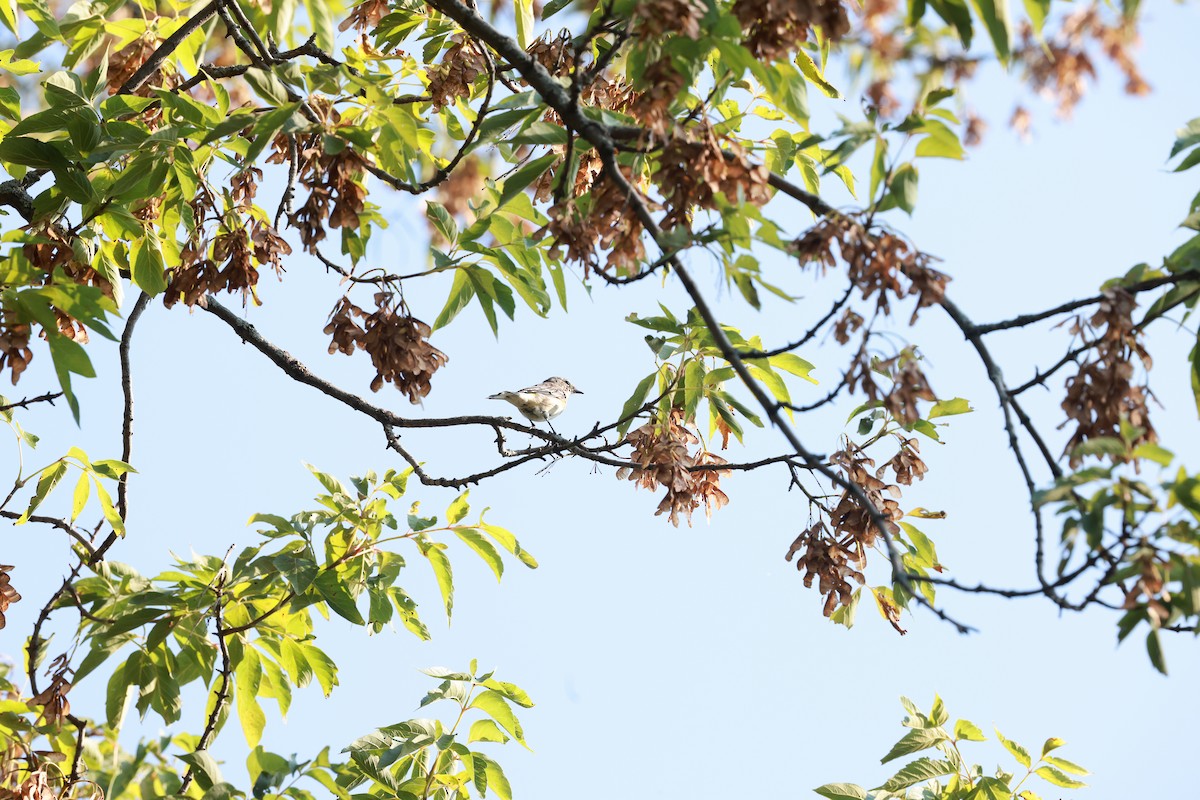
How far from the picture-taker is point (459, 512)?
3.86 meters

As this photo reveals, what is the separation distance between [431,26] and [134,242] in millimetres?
1468

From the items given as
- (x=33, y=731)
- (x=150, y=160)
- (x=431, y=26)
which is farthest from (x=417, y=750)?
(x=431, y=26)

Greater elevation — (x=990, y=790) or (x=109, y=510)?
(x=109, y=510)

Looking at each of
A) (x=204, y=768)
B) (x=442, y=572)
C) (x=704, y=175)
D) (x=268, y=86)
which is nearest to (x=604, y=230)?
(x=704, y=175)

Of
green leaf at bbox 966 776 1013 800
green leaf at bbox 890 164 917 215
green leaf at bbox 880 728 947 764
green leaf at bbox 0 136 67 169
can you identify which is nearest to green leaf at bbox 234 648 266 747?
green leaf at bbox 0 136 67 169

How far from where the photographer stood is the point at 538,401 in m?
7.71

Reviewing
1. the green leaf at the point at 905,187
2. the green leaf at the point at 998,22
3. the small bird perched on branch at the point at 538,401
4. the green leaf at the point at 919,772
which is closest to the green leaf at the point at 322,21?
the green leaf at the point at 905,187

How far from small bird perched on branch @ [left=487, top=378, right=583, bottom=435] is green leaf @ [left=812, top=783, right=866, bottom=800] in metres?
3.67

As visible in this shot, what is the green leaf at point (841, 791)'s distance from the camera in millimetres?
3914

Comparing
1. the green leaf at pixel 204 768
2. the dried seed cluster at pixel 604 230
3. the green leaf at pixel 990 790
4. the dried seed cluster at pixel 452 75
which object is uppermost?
the dried seed cluster at pixel 452 75

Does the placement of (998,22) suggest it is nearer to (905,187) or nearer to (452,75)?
(905,187)

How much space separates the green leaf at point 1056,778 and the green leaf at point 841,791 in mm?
664

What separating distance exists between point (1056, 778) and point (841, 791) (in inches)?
31.5

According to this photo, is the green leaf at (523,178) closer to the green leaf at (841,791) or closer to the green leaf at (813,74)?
the green leaf at (813,74)
